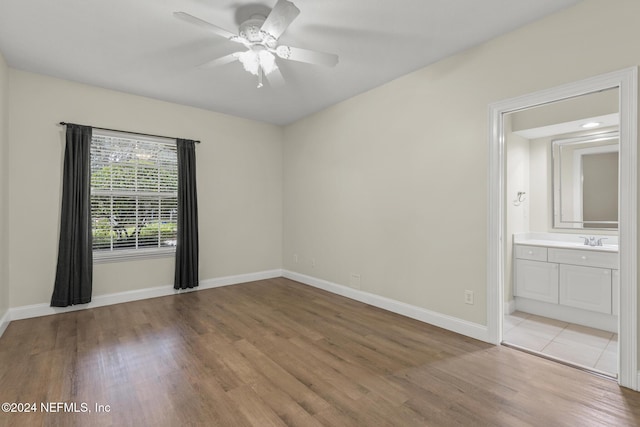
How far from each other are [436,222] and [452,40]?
1.63m

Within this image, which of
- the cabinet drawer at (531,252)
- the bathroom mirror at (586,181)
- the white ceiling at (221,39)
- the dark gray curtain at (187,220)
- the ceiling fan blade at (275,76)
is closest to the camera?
the white ceiling at (221,39)

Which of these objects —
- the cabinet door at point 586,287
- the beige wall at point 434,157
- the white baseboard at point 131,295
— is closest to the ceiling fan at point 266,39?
the beige wall at point 434,157

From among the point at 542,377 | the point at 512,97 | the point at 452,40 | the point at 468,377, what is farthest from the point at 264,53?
the point at 542,377

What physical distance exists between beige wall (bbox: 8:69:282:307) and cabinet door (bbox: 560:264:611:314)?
3911 mm

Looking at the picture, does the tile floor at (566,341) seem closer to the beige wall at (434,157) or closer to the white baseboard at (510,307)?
the white baseboard at (510,307)

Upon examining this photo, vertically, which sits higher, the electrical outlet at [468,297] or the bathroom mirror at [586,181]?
the bathroom mirror at [586,181]

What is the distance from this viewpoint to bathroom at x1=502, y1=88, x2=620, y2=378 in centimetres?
284

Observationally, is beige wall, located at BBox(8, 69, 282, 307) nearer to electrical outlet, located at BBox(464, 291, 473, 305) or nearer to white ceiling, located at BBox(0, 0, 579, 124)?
white ceiling, located at BBox(0, 0, 579, 124)

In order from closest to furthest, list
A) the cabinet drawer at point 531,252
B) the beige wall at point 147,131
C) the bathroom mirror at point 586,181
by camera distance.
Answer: the bathroom mirror at point 586,181
the beige wall at point 147,131
the cabinet drawer at point 531,252

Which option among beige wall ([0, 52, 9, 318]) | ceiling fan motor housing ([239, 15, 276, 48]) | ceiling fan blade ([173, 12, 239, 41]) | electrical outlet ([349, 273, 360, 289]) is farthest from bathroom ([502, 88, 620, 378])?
beige wall ([0, 52, 9, 318])

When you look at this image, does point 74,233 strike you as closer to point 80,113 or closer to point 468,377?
point 80,113

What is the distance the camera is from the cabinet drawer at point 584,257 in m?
2.88

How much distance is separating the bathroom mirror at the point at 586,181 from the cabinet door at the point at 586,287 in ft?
1.74

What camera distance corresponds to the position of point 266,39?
226 centimetres
